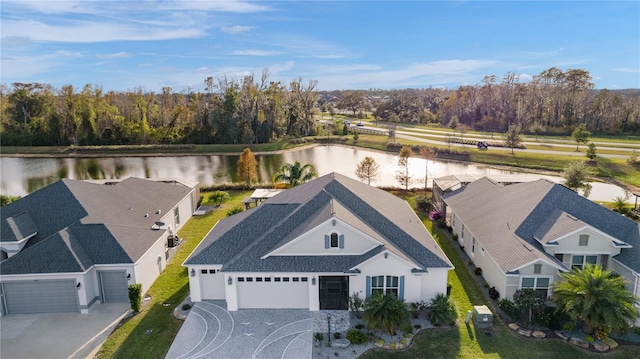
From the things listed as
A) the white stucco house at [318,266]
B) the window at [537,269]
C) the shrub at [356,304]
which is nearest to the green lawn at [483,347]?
the white stucco house at [318,266]

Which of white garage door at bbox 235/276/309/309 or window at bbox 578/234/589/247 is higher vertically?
window at bbox 578/234/589/247

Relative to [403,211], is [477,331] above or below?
below

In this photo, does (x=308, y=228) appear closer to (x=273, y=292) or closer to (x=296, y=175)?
(x=273, y=292)

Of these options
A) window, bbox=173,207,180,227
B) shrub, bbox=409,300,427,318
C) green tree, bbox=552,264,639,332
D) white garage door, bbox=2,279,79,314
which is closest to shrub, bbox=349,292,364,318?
shrub, bbox=409,300,427,318

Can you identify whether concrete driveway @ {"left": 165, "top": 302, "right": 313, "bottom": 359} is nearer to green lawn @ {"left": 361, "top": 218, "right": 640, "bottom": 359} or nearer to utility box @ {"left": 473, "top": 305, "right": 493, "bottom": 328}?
green lawn @ {"left": 361, "top": 218, "right": 640, "bottom": 359}

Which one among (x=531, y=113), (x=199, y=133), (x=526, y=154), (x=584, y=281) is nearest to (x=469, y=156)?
(x=526, y=154)

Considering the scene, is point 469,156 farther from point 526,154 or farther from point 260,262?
point 260,262

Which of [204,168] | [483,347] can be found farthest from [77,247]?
[204,168]

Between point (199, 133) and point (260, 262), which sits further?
point (199, 133)
